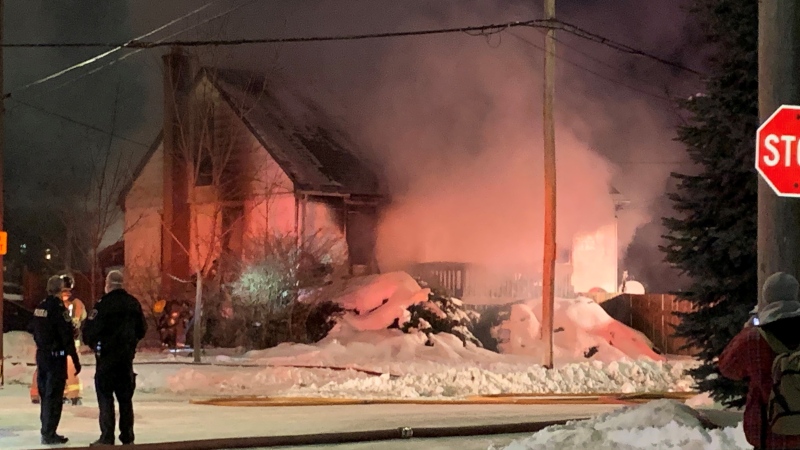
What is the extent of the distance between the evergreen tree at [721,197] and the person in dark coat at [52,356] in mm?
6845

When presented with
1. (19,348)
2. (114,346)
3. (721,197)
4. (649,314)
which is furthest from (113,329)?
(649,314)

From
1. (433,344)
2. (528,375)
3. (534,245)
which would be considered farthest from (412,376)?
(534,245)

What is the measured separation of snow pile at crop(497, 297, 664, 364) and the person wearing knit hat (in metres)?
18.2

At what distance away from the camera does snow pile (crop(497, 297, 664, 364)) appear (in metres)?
23.7

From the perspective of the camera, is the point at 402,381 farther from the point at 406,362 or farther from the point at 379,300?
the point at 379,300

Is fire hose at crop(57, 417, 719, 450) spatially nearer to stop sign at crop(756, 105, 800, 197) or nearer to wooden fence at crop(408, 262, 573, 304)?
stop sign at crop(756, 105, 800, 197)

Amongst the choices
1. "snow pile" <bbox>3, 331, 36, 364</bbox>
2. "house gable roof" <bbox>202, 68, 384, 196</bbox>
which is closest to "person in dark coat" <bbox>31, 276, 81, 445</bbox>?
"snow pile" <bbox>3, 331, 36, 364</bbox>

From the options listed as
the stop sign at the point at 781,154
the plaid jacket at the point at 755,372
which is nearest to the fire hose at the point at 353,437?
the stop sign at the point at 781,154

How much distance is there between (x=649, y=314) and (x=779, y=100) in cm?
2188

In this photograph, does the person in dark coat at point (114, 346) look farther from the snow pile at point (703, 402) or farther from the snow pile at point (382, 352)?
the snow pile at point (382, 352)

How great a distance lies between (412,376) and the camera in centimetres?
1678

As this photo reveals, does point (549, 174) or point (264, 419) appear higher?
point (549, 174)

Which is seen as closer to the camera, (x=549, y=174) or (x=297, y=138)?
(x=549, y=174)

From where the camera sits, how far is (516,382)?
1702cm
